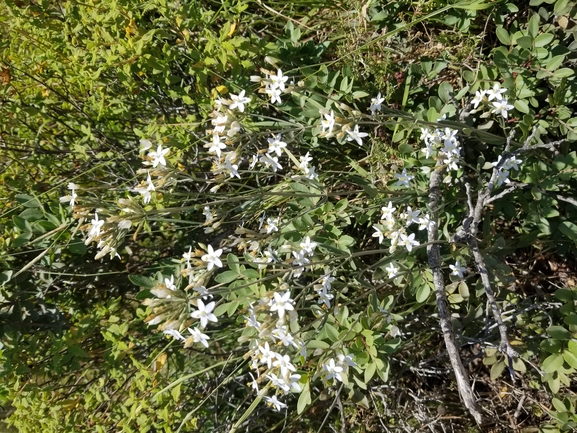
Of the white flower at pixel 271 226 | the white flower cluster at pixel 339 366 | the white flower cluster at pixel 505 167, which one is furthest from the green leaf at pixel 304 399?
the white flower cluster at pixel 505 167

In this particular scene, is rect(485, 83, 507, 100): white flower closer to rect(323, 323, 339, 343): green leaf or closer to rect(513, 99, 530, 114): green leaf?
rect(513, 99, 530, 114): green leaf

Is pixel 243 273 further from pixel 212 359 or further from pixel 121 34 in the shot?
pixel 212 359

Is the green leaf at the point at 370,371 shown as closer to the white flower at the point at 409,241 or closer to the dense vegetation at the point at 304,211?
the dense vegetation at the point at 304,211

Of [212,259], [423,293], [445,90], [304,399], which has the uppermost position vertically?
[445,90]

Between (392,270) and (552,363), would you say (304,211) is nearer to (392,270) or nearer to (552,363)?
(392,270)

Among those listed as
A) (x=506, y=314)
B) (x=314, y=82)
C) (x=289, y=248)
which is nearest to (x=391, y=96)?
(x=314, y=82)

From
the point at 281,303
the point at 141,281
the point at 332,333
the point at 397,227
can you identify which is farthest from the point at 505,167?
the point at 141,281

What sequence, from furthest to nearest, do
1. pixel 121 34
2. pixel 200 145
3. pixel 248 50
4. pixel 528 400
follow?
pixel 200 145 → pixel 528 400 → pixel 121 34 → pixel 248 50
